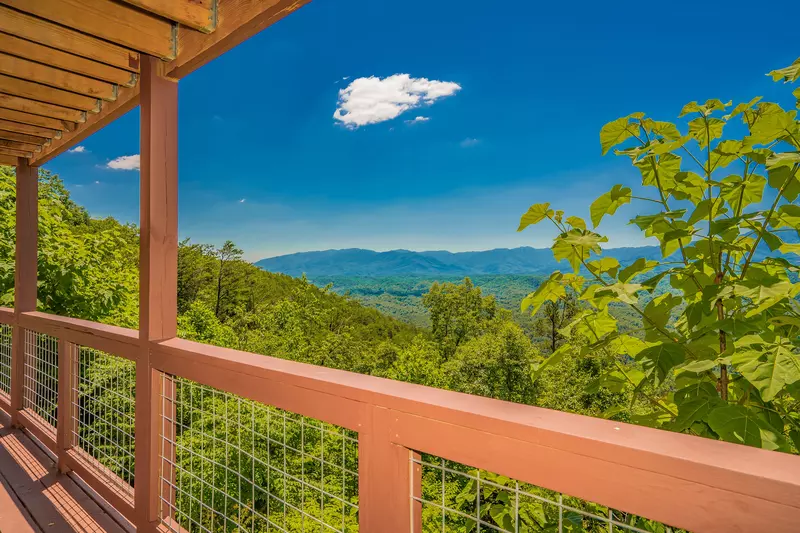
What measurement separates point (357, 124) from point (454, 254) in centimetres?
2404

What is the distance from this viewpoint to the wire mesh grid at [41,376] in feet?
8.39

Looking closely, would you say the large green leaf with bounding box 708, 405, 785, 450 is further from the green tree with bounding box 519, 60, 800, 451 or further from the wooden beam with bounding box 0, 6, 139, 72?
the wooden beam with bounding box 0, 6, 139, 72

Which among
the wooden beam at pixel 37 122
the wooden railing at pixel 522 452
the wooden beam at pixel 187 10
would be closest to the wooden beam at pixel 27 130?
the wooden beam at pixel 37 122

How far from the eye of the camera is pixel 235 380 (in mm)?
1281

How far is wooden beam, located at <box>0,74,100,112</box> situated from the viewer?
2115mm

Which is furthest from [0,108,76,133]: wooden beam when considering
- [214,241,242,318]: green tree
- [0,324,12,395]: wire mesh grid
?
[214,241,242,318]: green tree

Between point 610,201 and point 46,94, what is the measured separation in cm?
262

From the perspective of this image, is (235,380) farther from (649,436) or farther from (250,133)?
(250,133)

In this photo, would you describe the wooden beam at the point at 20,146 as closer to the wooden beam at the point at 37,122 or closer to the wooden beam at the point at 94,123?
the wooden beam at the point at 94,123

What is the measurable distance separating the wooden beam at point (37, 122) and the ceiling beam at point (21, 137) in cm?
12

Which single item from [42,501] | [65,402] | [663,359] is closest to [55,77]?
[65,402]

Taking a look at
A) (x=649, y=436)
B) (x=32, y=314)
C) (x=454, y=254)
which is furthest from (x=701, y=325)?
(x=454, y=254)

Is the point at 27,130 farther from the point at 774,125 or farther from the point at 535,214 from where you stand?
the point at 774,125

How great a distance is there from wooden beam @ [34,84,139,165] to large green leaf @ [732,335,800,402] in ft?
8.05
